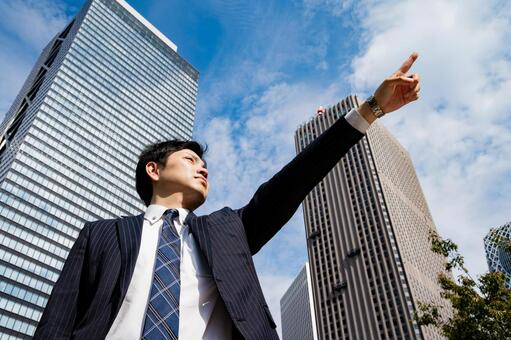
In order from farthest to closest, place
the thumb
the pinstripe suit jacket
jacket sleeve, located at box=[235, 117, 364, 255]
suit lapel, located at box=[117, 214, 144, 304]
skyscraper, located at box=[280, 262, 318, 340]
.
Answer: skyscraper, located at box=[280, 262, 318, 340] < the thumb < jacket sleeve, located at box=[235, 117, 364, 255] < suit lapel, located at box=[117, 214, 144, 304] < the pinstripe suit jacket

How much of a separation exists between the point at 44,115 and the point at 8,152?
38.0ft

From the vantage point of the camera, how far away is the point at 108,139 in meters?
96.6

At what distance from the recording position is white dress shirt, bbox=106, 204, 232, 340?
2199 millimetres

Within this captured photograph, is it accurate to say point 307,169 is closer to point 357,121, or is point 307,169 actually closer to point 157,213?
point 357,121

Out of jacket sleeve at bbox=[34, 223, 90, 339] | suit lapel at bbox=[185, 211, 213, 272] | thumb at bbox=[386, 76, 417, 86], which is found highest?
thumb at bbox=[386, 76, 417, 86]

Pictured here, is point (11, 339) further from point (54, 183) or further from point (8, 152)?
point (8, 152)

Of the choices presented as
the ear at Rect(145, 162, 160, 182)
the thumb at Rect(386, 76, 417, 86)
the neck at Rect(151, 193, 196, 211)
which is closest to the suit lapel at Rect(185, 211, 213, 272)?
the neck at Rect(151, 193, 196, 211)

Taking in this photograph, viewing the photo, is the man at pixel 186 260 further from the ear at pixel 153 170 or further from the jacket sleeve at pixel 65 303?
the ear at pixel 153 170

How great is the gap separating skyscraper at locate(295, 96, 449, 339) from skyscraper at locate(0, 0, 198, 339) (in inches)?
1746

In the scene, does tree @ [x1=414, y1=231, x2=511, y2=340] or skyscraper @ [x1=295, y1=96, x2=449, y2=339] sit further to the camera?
skyscraper @ [x1=295, y1=96, x2=449, y2=339]

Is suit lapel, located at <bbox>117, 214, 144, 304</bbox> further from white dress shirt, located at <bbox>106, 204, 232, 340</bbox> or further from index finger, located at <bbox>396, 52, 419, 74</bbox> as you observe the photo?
index finger, located at <bbox>396, 52, 419, 74</bbox>

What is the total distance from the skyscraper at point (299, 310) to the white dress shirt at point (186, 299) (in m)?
126

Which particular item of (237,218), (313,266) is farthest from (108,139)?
(237,218)

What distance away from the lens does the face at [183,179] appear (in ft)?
10.7
